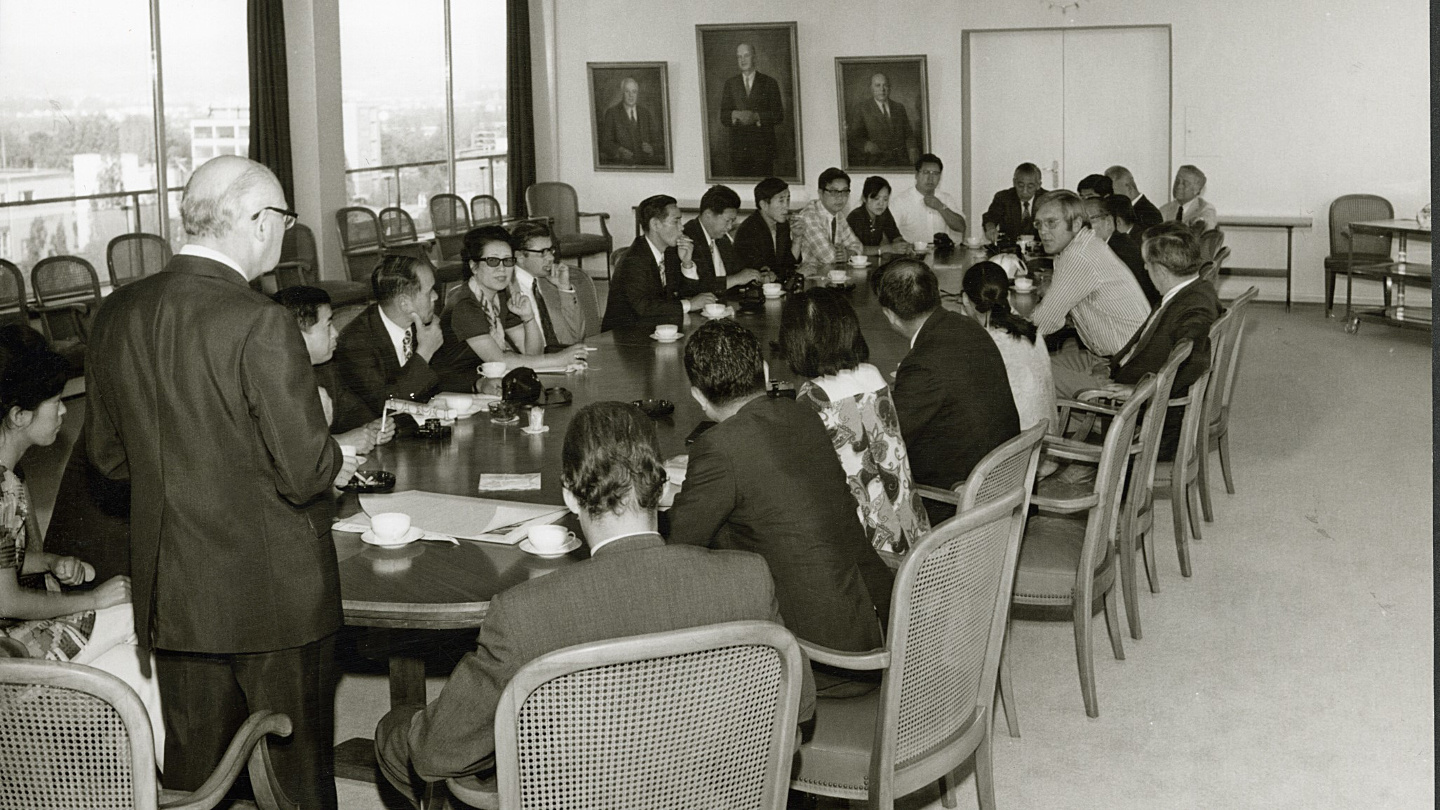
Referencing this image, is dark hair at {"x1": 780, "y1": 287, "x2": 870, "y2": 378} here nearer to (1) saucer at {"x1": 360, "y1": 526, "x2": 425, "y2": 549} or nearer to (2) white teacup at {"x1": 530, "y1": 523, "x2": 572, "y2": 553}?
(2) white teacup at {"x1": 530, "y1": 523, "x2": 572, "y2": 553}

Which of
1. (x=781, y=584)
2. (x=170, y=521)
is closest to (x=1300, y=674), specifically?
(x=781, y=584)

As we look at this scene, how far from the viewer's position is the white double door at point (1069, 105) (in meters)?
12.2

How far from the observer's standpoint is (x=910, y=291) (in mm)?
4582

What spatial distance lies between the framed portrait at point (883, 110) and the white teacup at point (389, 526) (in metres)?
10.5

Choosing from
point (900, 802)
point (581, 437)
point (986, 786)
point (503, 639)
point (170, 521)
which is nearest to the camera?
point (503, 639)

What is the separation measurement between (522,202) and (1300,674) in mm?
10510

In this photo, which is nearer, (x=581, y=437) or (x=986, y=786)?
(x=581, y=437)

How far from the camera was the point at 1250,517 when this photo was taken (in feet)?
20.4

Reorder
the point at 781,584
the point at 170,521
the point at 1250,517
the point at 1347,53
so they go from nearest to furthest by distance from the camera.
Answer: the point at 170,521 → the point at 781,584 → the point at 1250,517 → the point at 1347,53

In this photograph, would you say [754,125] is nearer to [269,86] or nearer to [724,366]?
[269,86]

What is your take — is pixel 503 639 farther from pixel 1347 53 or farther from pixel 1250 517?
pixel 1347 53

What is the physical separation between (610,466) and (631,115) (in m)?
12.0

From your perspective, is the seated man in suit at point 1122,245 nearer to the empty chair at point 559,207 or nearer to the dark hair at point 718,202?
the dark hair at point 718,202

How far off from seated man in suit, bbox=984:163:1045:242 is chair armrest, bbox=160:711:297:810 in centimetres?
882
